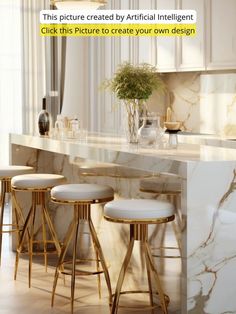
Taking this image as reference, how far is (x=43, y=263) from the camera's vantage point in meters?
5.98

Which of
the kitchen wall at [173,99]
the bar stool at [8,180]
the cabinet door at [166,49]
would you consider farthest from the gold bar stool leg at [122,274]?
the cabinet door at [166,49]

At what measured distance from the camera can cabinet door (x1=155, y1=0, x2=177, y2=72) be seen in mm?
7594

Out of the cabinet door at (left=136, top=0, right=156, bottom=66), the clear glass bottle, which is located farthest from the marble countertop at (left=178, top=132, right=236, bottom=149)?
the clear glass bottle

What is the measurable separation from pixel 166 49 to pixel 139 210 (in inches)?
164

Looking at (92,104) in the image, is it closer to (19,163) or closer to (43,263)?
(19,163)

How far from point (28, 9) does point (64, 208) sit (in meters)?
3.40

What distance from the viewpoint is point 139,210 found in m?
3.79

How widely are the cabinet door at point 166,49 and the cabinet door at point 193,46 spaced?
116 mm

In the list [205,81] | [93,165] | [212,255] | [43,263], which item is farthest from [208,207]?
[205,81]

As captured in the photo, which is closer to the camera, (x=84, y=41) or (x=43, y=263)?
(x=43, y=263)

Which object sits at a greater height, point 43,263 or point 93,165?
point 93,165

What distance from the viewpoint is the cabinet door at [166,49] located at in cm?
759

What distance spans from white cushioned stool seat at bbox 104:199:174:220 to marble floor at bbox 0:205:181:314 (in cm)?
53

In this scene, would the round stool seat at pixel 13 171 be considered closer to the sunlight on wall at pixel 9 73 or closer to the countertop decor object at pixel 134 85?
the countertop decor object at pixel 134 85
